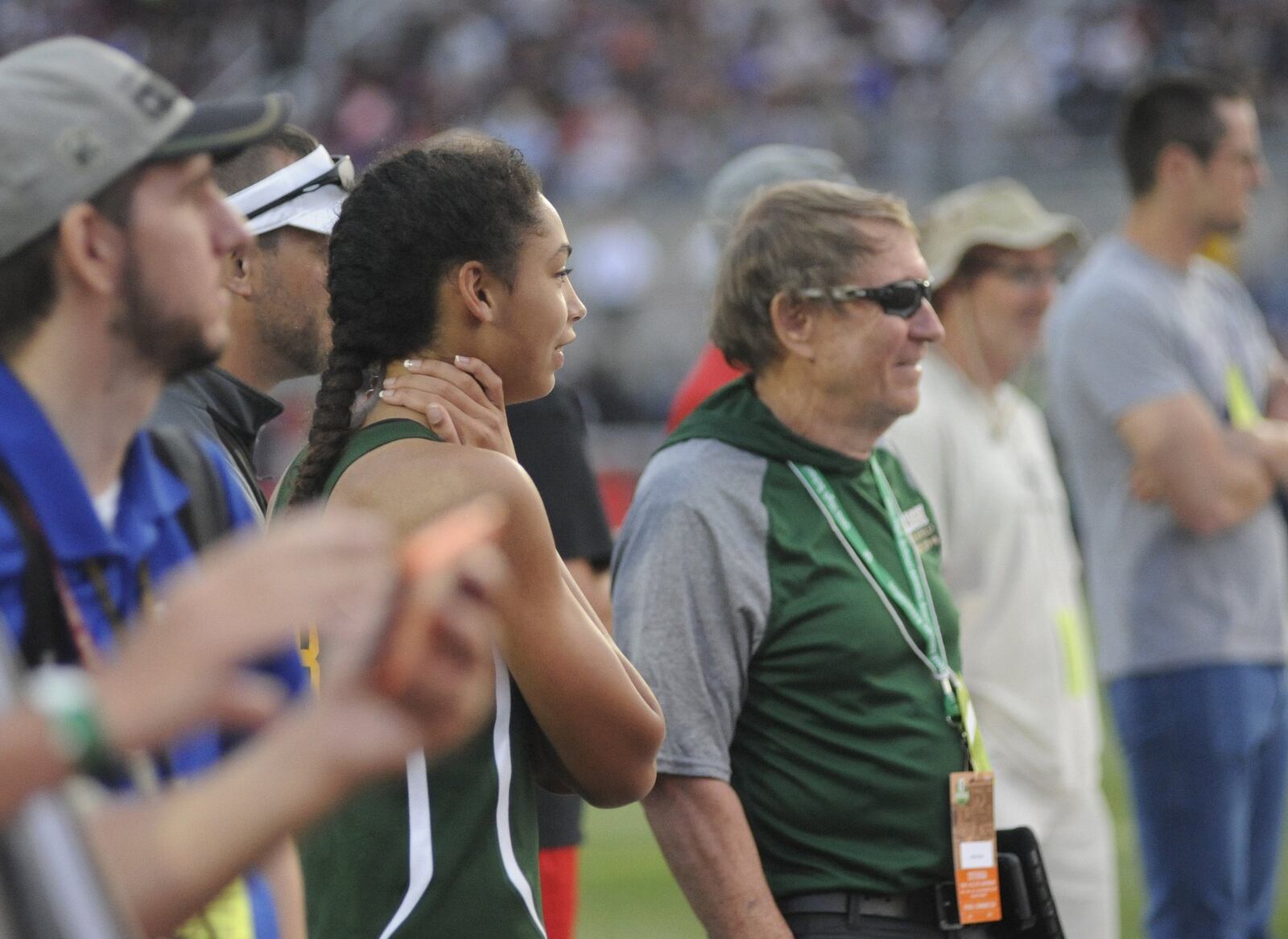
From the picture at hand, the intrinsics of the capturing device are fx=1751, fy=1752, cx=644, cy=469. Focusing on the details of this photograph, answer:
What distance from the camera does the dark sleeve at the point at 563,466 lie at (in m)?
3.66

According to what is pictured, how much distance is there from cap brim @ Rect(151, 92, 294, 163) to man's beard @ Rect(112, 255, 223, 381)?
129mm

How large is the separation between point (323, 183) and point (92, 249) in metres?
1.50

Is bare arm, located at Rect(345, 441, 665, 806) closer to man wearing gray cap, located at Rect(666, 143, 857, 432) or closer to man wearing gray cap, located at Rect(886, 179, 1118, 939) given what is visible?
man wearing gray cap, located at Rect(886, 179, 1118, 939)

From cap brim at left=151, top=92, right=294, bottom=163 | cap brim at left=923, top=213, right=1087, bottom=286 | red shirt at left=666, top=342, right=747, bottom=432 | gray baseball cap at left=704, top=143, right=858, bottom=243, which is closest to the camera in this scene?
cap brim at left=151, top=92, right=294, bottom=163

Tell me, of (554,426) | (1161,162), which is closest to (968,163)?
(1161,162)

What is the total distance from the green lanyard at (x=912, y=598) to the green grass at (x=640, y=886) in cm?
322

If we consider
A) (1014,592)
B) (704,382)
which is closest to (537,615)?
(704,382)

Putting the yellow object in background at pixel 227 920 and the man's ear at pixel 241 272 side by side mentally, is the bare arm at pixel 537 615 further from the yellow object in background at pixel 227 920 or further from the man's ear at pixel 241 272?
the man's ear at pixel 241 272

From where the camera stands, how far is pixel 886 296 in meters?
3.19

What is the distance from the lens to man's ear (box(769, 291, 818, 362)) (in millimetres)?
3209

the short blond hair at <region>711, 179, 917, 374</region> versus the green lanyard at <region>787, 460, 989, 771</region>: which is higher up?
the short blond hair at <region>711, 179, 917, 374</region>

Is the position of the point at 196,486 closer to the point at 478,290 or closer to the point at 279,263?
the point at 478,290

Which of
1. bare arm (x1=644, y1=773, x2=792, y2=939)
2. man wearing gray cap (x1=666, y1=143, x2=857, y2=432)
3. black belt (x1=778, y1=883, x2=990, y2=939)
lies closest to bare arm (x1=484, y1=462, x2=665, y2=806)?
bare arm (x1=644, y1=773, x2=792, y2=939)

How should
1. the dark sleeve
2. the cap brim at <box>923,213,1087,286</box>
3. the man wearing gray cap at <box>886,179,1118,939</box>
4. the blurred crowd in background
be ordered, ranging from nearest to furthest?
the dark sleeve < the man wearing gray cap at <box>886,179,1118,939</box> < the cap brim at <box>923,213,1087,286</box> < the blurred crowd in background
